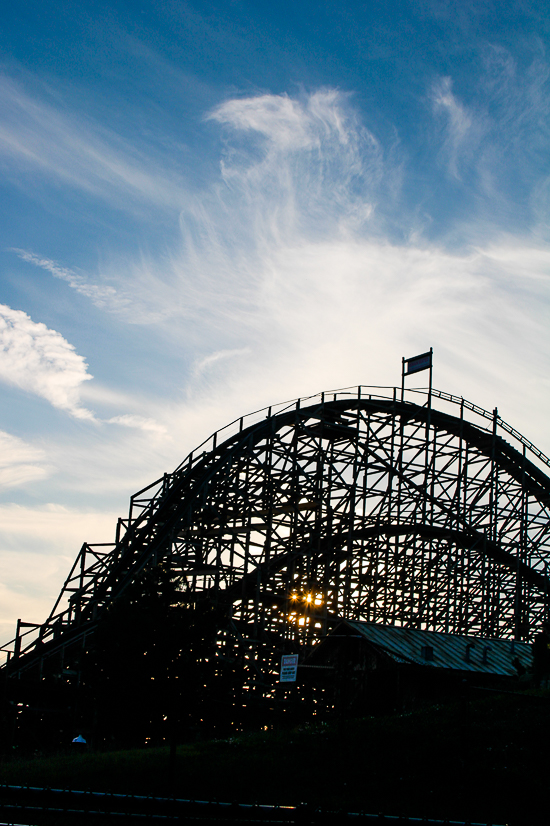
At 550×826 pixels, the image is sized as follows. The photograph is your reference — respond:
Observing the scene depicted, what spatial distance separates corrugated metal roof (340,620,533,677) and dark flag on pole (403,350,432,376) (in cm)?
1065

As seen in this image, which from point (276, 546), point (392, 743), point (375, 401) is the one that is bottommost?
point (392, 743)

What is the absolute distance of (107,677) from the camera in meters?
17.5

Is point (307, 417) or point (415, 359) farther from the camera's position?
point (415, 359)

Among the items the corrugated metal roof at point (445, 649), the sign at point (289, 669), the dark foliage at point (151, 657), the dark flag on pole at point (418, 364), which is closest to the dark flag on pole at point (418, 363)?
the dark flag on pole at point (418, 364)

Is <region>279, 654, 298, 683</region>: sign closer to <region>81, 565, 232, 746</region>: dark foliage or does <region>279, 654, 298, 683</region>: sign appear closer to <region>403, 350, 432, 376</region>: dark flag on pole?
<region>81, 565, 232, 746</region>: dark foliage

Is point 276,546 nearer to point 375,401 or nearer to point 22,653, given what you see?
point 375,401

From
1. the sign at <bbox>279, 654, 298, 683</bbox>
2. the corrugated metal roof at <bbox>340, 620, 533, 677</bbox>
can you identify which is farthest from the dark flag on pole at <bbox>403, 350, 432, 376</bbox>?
the sign at <bbox>279, 654, 298, 683</bbox>

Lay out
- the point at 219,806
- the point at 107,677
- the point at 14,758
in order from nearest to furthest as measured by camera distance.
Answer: the point at 219,806
the point at 107,677
the point at 14,758

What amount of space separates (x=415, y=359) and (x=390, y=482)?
219 inches

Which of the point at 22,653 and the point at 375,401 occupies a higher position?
the point at 375,401

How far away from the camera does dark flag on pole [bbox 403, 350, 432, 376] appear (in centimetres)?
3173

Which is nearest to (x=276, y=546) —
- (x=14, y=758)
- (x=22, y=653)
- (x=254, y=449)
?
(x=254, y=449)

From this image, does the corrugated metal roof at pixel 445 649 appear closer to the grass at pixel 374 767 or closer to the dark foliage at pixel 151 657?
the grass at pixel 374 767

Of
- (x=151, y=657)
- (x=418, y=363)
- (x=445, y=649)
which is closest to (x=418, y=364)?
(x=418, y=363)
